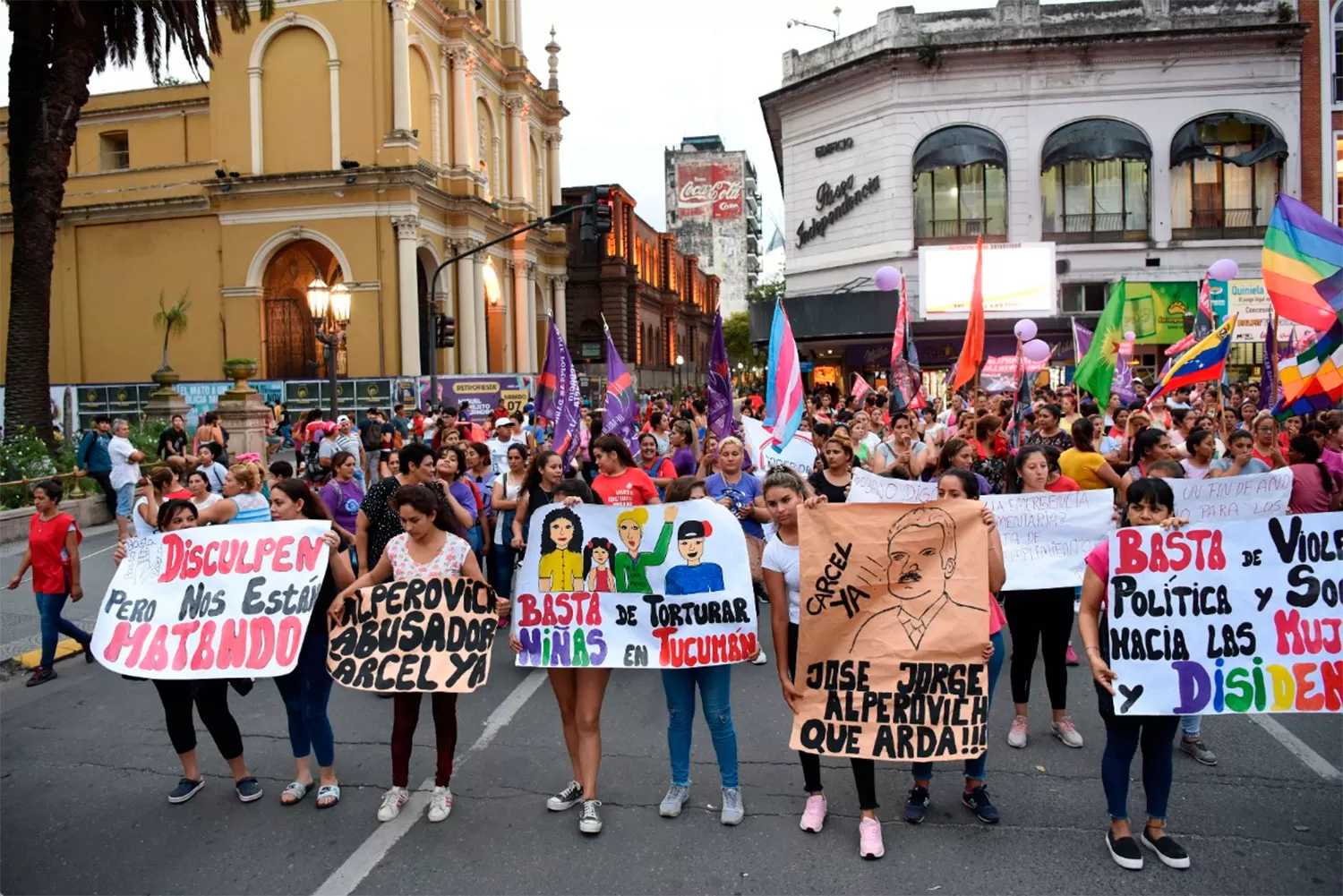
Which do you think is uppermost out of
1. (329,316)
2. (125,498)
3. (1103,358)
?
(329,316)

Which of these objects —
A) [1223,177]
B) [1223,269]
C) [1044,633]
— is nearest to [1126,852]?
[1044,633]

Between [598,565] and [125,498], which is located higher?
[598,565]

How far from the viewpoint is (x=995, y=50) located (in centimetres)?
3206

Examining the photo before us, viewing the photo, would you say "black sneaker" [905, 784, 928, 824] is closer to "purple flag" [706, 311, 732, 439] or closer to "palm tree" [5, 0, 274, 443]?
"purple flag" [706, 311, 732, 439]

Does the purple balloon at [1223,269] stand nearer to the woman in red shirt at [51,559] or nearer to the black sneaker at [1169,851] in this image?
the black sneaker at [1169,851]

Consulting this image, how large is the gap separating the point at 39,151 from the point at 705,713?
19961 millimetres

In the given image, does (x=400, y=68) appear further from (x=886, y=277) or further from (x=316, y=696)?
(x=316, y=696)

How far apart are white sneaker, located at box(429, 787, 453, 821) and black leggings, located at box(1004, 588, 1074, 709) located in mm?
3423

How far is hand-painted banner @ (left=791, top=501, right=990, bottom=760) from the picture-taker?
4637mm

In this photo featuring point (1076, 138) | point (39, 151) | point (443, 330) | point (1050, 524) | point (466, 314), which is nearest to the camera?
point (1050, 524)

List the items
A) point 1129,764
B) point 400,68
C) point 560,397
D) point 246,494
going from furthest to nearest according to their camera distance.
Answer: point 400,68 < point 560,397 < point 246,494 < point 1129,764

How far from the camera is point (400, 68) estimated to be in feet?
118

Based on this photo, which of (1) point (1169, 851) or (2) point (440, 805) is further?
(2) point (440, 805)

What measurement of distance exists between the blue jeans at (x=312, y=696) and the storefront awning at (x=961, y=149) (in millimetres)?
31431
